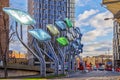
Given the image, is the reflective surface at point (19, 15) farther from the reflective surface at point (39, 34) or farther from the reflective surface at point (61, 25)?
the reflective surface at point (61, 25)

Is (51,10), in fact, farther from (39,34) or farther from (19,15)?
(19,15)

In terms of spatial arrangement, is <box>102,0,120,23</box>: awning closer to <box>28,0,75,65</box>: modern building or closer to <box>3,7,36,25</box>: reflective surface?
<box>3,7,36,25</box>: reflective surface

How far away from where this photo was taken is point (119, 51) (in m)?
170

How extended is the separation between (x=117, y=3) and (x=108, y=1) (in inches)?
8.9

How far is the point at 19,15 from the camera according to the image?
5444cm

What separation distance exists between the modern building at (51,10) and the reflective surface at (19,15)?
123 metres

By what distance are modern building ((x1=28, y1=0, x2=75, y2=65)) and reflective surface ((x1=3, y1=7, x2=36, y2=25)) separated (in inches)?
4842

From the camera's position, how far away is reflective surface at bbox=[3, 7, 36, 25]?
5331 centimetres

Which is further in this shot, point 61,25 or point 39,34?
point 61,25

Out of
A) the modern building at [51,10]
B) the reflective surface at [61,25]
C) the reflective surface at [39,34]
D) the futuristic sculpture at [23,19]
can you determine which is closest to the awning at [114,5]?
the futuristic sculpture at [23,19]

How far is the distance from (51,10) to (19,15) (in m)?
127

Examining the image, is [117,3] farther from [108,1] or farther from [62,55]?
[62,55]

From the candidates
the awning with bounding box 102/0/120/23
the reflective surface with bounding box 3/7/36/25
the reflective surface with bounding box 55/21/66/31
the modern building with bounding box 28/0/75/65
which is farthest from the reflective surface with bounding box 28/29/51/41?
the modern building with bounding box 28/0/75/65

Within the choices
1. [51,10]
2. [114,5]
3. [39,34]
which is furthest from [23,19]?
[51,10]
